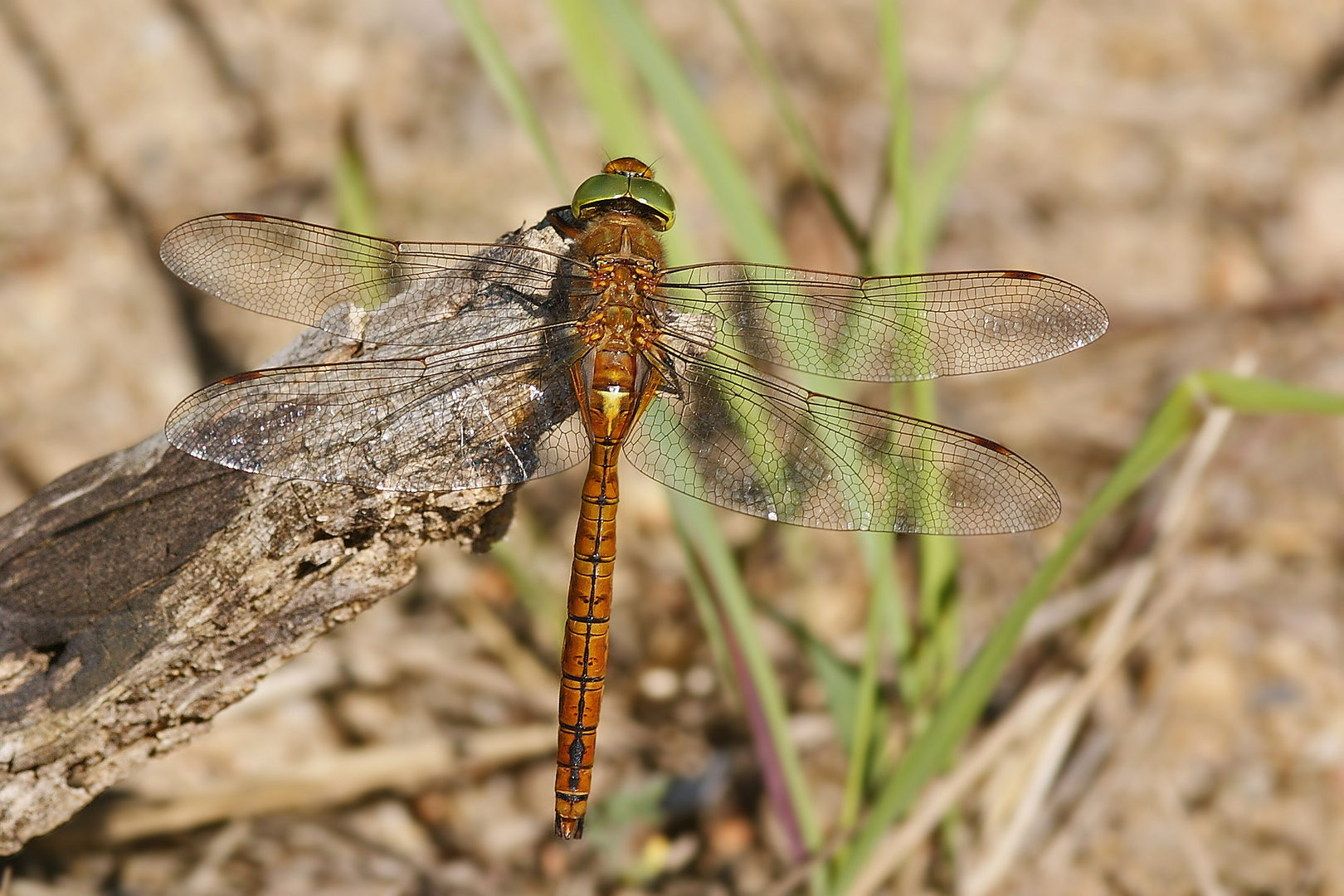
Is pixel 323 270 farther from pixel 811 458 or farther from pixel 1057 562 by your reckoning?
pixel 1057 562

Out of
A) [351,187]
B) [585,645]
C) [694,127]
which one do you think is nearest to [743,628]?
[585,645]

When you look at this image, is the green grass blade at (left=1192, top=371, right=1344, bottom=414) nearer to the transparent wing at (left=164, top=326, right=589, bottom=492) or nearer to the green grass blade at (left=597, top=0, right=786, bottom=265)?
the green grass blade at (left=597, top=0, right=786, bottom=265)

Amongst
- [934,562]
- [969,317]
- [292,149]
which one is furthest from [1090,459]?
[292,149]

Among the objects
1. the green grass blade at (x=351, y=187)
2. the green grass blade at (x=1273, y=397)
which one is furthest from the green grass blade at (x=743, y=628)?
the green grass blade at (x=351, y=187)

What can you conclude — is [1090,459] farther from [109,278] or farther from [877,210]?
[109,278]

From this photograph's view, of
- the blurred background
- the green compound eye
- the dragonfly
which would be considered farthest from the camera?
the blurred background

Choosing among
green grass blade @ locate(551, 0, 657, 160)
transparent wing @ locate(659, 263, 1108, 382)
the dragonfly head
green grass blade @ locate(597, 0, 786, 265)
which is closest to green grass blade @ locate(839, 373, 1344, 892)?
transparent wing @ locate(659, 263, 1108, 382)

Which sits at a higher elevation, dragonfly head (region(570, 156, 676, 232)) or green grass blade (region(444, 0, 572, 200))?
green grass blade (region(444, 0, 572, 200))

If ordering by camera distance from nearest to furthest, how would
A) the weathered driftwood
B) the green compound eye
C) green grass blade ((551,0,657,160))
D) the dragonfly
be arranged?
1. the weathered driftwood
2. the dragonfly
3. the green compound eye
4. green grass blade ((551,0,657,160))
